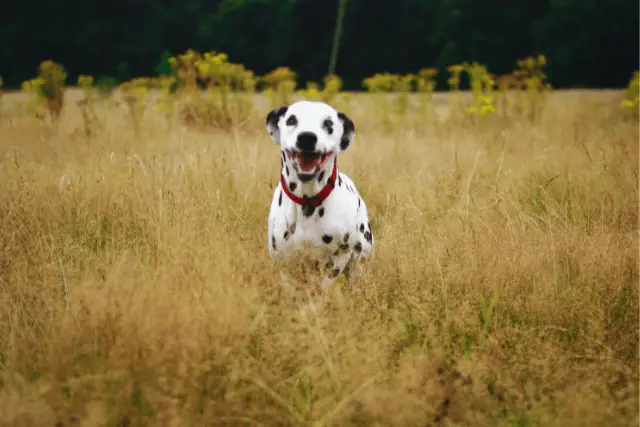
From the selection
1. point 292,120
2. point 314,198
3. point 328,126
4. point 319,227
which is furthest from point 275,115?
point 319,227

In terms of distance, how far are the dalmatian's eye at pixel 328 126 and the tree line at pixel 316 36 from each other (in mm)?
20798

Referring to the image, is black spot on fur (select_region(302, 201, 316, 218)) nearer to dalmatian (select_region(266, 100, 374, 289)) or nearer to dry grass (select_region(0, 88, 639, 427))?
dalmatian (select_region(266, 100, 374, 289))

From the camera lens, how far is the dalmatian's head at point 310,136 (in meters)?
2.34

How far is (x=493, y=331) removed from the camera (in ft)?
7.34

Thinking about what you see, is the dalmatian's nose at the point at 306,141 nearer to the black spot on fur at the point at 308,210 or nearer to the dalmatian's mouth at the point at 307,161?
the dalmatian's mouth at the point at 307,161

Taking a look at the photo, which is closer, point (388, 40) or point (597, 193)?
point (597, 193)

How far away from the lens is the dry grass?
5.74 ft

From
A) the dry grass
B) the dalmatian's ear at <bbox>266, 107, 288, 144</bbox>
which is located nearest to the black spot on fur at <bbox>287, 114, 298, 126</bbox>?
the dalmatian's ear at <bbox>266, 107, 288, 144</bbox>

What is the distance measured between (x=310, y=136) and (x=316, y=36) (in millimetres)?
27880

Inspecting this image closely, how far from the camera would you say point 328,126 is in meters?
2.50

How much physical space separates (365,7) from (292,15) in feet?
16.8

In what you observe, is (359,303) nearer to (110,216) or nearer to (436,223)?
(436,223)

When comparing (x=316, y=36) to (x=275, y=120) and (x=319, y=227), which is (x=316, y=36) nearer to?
(x=275, y=120)

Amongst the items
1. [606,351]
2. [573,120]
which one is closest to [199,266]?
[606,351]
